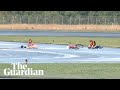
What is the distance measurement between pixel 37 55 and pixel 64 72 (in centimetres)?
526

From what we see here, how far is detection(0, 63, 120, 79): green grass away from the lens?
13820 millimetres

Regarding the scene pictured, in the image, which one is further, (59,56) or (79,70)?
(59,56)

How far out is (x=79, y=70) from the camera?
1529cm

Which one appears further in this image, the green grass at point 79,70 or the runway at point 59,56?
the runway at point 59,56

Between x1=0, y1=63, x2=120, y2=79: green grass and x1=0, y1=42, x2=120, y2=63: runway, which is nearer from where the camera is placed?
x1=0, y1=63, x2=120, y2=79: green grass

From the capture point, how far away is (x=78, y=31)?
125 ft

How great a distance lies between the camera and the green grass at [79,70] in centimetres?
1382

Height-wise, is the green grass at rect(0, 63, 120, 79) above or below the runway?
below

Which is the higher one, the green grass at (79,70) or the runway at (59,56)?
the runway at (59,56)

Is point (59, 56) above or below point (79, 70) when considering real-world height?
above

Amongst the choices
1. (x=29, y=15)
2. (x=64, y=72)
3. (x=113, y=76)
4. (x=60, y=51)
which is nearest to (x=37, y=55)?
(x=60, y=51)
